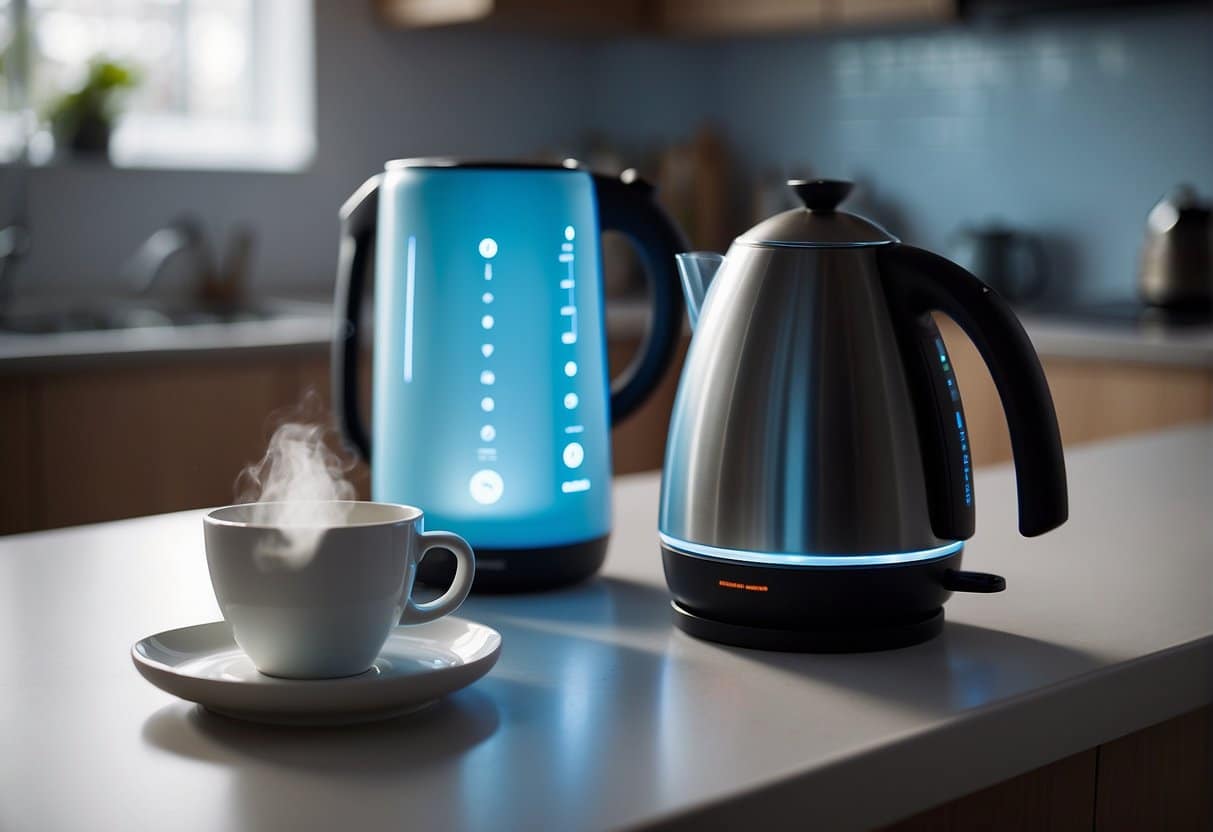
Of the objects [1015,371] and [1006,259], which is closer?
[1015,371]

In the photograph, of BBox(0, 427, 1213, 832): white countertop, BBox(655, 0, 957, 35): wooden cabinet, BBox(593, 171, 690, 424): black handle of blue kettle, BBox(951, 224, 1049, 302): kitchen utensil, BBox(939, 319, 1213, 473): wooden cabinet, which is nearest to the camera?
BBox(0, 427, 1213, 832): white countertop

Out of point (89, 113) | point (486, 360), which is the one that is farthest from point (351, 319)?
point (89, 113)

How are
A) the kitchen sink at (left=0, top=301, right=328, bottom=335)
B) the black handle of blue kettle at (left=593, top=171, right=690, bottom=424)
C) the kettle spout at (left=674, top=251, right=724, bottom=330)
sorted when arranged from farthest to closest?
the kitchen sink at (left=0, top=301, right=328, bottom=335) → the black handle of blue kettle at (left=593, top=171, right=690, bottom=424) → the kettle spout at (left=674, top=251, right=724, bottom=330)

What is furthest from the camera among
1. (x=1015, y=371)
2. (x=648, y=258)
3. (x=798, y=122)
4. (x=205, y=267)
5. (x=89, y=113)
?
(x=798, y=122)

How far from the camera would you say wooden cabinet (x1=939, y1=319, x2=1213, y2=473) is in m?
2.44

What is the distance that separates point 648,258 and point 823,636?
314 mm

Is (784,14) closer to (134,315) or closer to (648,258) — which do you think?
(134,315)

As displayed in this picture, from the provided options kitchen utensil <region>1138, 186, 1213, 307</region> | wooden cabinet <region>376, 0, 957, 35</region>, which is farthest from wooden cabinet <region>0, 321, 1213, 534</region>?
wooden cabinet <region>376, 0, 957, 35</region>

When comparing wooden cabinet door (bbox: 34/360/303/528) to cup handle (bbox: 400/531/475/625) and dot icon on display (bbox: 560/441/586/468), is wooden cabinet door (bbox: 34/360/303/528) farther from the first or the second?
cup handle (bbox: 400/531/475/625)

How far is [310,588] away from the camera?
604 mm

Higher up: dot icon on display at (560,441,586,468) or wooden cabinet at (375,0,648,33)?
wooden cabinet at (375,0,648,33)

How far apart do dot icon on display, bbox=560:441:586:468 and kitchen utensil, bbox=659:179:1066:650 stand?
0.13m

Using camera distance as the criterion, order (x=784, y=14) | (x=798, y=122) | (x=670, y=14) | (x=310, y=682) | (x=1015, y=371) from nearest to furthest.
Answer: (x=310, y=682) < (x=1015, y=371) < (x=784, y=14) < (x=670, y=14) < (x=798, y=122)

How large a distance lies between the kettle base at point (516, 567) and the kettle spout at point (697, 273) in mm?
162
